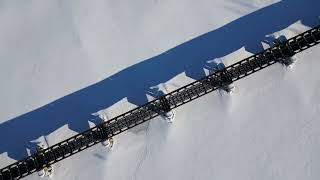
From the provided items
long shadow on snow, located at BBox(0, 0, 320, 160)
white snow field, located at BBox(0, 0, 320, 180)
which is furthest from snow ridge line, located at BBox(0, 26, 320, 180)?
long shadow on snow, located at BBox(0, 0, 320, 160)

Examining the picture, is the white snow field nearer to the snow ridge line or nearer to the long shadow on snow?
the long shadow on snow

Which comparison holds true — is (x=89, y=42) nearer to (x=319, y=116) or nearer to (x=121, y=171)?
(x=121, y=171)

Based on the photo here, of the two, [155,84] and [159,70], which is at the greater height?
[159,70]

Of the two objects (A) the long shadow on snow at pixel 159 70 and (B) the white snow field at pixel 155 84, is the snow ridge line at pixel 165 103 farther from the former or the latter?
(A) the long shadow on snow at pixel 159 70

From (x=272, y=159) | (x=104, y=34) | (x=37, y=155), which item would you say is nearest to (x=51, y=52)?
(x=104, y=34)

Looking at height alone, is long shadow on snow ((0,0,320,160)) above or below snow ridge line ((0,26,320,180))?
above

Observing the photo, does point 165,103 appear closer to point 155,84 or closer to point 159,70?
point 155,84

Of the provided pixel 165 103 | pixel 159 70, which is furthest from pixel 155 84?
pixel 165 103
